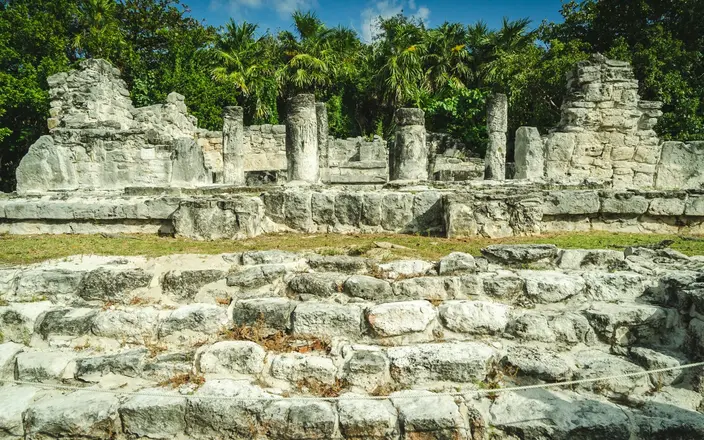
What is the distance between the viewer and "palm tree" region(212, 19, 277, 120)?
21.2m

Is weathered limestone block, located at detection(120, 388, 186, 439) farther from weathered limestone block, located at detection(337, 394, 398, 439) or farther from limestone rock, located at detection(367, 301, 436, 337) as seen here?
limestone rock, located at detection(367, 301, 436, 337)

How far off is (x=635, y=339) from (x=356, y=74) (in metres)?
21.3

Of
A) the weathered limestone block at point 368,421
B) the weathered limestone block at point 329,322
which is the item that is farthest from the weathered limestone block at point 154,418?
the weathered limestone block at point 368,421

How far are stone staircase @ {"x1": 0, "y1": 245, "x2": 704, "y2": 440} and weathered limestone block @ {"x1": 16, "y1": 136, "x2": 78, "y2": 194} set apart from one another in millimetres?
4709

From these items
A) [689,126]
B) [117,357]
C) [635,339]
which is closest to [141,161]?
[117,357]

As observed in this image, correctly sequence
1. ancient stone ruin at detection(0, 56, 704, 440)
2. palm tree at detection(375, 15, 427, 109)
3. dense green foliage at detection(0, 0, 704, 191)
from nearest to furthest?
ancient stone ruin at detection(0, 56, 704, 440)
dense green foliage at detection(0, 0, 704, 191)
palm tree at detection(375, 15, 427, 109)

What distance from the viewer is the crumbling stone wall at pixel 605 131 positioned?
1048cm

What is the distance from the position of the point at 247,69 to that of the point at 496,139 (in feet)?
46.8

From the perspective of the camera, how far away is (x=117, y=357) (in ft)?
11.1

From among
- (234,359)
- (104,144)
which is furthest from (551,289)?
(104,144)

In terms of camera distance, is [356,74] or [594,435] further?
[356,74]

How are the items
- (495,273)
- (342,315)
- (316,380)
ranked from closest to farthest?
(316,380)
(342,315)
(495,273)

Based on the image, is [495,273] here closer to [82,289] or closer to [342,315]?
[342,315]

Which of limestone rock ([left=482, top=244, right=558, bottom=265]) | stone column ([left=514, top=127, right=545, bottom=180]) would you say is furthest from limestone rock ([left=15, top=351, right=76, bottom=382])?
stone column ([left=514, top=127, right=545, bottom=180])
